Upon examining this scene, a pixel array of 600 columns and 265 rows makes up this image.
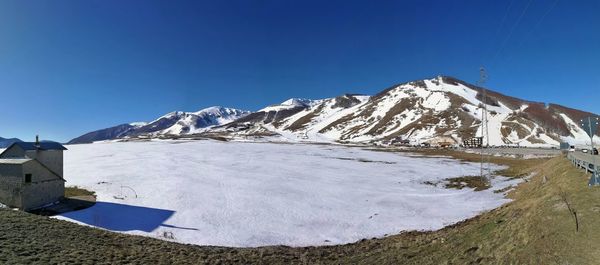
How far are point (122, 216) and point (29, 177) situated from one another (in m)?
11.2

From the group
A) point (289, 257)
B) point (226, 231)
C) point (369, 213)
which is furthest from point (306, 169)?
point (289, 257)

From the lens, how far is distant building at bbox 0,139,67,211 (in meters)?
37.2

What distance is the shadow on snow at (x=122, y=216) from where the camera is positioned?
32.8 meters

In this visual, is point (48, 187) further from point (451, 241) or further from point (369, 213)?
point (451, 241)

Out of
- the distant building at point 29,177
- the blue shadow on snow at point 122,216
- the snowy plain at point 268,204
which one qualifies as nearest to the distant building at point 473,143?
the snowy plain at point 268,204

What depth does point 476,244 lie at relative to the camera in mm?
17016

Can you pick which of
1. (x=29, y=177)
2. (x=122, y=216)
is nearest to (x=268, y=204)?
(x=122, y=216)

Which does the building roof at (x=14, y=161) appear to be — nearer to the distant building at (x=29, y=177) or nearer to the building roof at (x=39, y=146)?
the distant building at (x=29, y=177)

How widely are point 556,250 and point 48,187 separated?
44.9 meters

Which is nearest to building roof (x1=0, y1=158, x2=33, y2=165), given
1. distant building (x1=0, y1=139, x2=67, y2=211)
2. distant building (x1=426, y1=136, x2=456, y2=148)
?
distant building (x1=0, y1=139, x2=67, y2=211)

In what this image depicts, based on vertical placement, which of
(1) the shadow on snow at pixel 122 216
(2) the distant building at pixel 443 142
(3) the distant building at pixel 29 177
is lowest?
(1) the shadow on snow at pixel 122 216

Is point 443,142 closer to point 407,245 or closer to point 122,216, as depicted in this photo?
point 122,216

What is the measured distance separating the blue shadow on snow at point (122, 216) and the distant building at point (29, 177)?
515cm

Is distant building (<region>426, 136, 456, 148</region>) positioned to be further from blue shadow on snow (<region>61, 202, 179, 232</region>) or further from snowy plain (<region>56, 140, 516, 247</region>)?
blue shadow on snow (<region>61, 202, 179, 232</region>)
